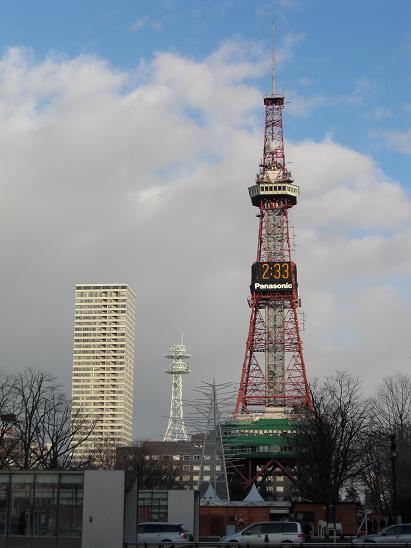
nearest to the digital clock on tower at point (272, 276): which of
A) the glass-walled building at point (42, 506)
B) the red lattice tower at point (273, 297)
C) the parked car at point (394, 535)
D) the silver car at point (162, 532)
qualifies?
the red lattice tower at point (273, 297)

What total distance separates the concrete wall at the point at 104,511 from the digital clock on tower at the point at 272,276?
109m

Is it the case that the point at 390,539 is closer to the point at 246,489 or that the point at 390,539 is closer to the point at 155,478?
the point at 155,478

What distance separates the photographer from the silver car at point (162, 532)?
144ft

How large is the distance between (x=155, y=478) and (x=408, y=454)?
5114cm

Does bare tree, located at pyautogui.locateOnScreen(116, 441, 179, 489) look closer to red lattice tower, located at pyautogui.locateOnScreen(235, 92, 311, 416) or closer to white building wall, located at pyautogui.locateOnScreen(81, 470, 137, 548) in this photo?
red lattice tower, located at pyautogui.locateOnScreen(235, 92, 311, 416)

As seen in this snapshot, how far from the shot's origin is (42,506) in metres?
36.4

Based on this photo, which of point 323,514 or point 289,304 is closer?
point 323,514

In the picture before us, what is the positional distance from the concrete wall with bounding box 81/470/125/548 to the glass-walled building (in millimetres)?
470

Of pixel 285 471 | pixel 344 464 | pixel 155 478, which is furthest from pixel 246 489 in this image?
pixel 344 464

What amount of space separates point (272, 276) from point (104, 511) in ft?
364

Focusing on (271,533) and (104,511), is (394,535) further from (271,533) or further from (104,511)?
(104,511)

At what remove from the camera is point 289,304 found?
144 m

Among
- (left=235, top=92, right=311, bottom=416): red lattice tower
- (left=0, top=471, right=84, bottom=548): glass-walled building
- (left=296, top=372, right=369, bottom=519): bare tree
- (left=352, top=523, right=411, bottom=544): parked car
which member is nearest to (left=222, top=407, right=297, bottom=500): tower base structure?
(left=235, top=92, right=311, bottom=416): red lattice tower

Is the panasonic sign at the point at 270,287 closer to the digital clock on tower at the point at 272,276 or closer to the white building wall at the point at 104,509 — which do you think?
the digital clock on tower at the point at 272,276
